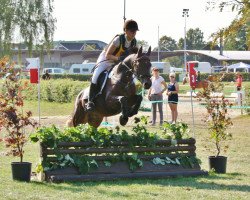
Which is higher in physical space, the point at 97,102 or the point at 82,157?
the point at 97,102

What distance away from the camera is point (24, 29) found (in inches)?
1978

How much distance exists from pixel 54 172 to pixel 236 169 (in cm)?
418

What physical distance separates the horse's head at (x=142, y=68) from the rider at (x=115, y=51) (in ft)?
2.01

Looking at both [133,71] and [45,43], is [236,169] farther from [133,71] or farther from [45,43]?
[45,43]

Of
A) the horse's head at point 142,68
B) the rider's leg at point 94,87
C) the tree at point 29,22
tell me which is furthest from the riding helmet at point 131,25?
the tree at point 29,22

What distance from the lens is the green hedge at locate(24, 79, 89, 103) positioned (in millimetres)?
38812

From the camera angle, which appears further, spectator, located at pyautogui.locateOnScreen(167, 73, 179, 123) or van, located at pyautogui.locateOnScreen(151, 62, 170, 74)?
van, located at pyautogui.locateOnScreen(151, 62, 170, 74)

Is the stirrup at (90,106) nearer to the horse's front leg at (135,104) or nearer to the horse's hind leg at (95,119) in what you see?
the horse's hind leg at (95,119)

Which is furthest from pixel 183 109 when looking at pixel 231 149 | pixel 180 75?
pixel 180 75

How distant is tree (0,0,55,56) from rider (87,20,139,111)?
127ft

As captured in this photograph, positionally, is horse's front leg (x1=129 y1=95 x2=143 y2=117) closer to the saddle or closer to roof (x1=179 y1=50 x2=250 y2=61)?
the saddle

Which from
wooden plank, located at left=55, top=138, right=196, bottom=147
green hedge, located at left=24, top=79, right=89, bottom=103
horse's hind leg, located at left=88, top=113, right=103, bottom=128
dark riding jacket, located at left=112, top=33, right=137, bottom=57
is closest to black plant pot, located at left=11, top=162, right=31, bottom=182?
wooden plank, located at left=55, top=138, right=196, bottom=147

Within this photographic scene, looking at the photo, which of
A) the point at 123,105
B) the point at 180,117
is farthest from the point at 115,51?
the point at 180,117

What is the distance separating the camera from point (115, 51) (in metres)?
11.4
